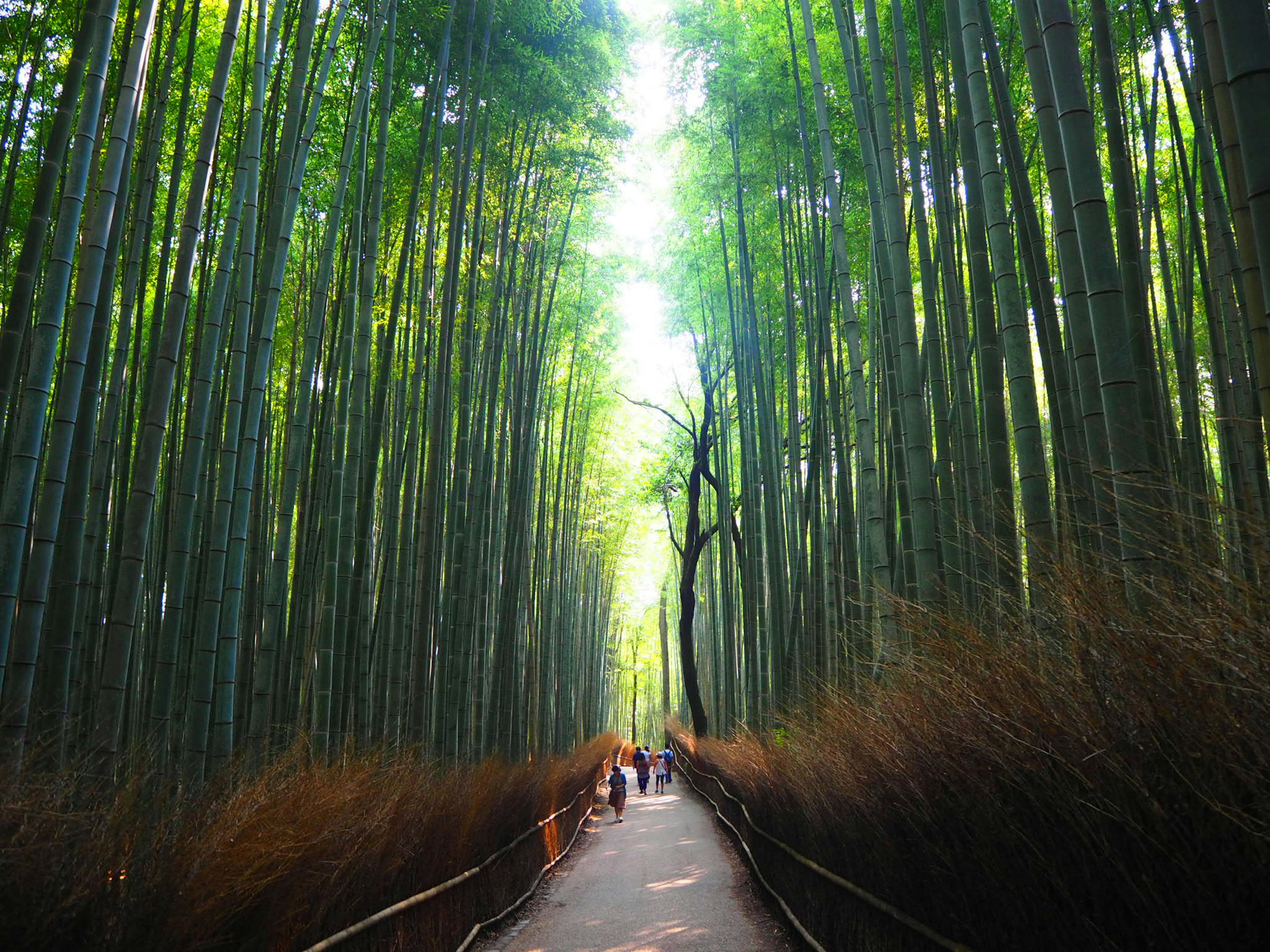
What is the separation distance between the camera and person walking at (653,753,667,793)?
14.5 metres

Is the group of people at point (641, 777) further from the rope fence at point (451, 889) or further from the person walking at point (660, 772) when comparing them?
the rope fence at point (451, 889)

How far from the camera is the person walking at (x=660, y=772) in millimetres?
14547

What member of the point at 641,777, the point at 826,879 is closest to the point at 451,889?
the point at 826,879

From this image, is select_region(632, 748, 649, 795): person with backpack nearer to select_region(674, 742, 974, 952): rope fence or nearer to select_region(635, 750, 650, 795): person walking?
select_region(635, 750, 650, 795): person walking

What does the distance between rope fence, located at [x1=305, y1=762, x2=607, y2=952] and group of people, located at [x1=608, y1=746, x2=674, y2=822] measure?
2.76 meters

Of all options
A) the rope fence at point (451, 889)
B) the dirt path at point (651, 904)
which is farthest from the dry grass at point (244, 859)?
the dirt path at point (651, 904)

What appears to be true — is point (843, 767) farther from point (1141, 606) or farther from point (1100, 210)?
point (1100, 210)

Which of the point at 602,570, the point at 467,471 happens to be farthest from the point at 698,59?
the point at 602,570

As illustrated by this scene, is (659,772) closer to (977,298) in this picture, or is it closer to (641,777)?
(641,777)

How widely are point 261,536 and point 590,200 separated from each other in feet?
14.6

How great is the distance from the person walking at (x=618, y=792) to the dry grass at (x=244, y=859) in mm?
6278

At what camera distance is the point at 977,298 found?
3.38m

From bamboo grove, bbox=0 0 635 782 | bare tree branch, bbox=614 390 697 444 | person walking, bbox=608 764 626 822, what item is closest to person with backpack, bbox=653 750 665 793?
person walking, bbox=608 764 626 822

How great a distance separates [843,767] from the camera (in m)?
3.04
